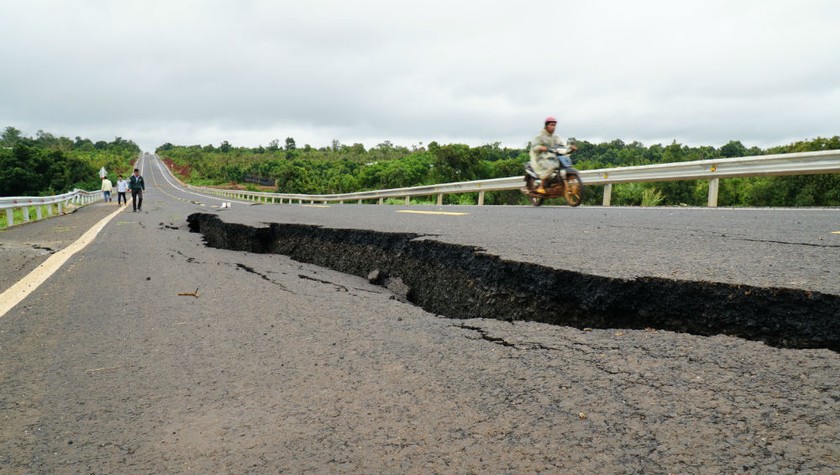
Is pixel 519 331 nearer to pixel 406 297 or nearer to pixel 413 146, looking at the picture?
pixel 406 297

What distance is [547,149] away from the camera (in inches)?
407

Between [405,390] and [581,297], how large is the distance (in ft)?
5.10

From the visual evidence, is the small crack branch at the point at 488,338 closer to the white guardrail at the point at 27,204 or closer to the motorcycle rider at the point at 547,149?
the motorcycle rider at the point at 547,149

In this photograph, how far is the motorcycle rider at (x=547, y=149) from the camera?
10.2 m

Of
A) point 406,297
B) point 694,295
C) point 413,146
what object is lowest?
point 406,297

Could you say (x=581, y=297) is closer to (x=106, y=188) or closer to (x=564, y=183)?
(x=564, y=183)

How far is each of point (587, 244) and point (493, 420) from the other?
10.5ft

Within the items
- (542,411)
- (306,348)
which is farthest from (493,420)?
(306,348)

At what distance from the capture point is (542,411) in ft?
6.53

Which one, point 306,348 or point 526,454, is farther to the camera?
point 306,348

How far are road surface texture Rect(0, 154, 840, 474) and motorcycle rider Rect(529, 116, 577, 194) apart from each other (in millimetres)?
6457

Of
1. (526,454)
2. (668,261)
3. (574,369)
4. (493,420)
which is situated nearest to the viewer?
(526,454)

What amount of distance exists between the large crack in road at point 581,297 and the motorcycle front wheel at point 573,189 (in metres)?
5.64

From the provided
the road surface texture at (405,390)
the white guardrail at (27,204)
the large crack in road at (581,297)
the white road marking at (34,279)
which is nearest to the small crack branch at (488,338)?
the road surface texture at (405,390)
